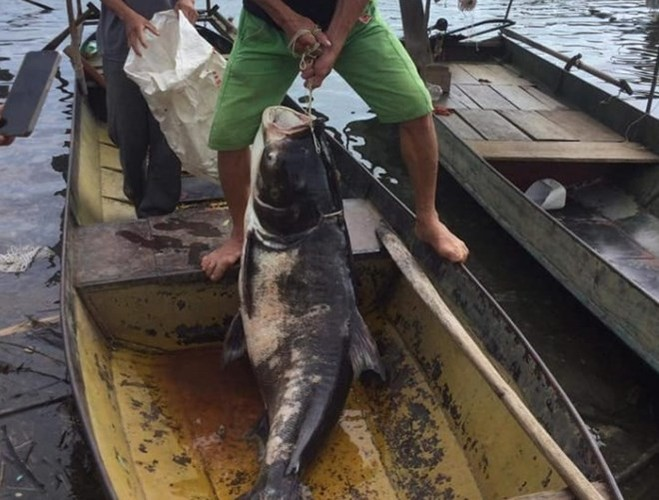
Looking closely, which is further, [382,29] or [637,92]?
[637,92]

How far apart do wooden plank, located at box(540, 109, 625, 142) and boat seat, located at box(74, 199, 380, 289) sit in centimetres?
414

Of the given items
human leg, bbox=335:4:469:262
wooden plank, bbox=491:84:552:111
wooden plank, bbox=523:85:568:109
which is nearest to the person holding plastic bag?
human leg, bbox=335:4:469:262

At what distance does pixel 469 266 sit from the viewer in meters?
7.29

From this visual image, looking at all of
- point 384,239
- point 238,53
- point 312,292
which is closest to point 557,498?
point 312,292

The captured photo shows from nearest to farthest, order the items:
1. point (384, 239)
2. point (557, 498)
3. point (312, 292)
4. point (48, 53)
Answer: point (557, 498), point (48, 53), point (312, 292), point (384, 239)

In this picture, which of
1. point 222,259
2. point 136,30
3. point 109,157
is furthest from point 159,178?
point 109,157

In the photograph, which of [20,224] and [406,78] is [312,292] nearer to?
[406,78]

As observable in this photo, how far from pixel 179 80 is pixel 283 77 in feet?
4.21

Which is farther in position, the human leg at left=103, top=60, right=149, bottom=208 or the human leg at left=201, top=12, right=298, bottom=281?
the human leg at left=103, top=60, right=149, bottom=208

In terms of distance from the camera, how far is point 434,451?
3559 millimetres

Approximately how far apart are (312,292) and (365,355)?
1.36 feet

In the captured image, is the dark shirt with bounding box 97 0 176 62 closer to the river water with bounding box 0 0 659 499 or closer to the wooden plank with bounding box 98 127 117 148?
the river water with bounding box 0 0 659 499

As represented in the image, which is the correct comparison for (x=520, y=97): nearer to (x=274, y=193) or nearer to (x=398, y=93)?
(x=398, y=93)

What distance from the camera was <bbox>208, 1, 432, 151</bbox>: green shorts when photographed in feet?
12.8
